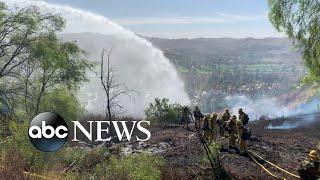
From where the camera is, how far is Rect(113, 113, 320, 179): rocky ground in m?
14.9

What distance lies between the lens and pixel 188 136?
23.0m

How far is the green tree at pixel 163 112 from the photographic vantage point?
31078mm

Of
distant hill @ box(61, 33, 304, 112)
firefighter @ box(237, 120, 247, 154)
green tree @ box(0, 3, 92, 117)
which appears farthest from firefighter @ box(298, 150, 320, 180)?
distant hill @ box(61, 33, 304, 112)

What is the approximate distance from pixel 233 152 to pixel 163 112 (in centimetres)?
1412

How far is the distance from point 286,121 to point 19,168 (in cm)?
2753

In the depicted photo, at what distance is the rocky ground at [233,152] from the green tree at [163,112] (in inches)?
142

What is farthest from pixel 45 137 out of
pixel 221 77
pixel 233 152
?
pixel 221 77

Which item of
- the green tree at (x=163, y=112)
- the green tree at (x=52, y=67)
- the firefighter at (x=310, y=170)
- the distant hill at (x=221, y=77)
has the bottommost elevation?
the firefighter at (x=310, y=170)

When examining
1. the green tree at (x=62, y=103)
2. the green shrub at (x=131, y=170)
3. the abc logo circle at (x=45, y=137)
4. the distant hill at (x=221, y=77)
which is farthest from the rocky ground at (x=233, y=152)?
the distant hill at (x=221, y=77)

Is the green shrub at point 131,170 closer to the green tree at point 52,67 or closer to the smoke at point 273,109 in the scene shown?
the green tree at point 52,67

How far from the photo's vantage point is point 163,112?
1240 inches

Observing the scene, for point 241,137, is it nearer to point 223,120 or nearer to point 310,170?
point 223,120

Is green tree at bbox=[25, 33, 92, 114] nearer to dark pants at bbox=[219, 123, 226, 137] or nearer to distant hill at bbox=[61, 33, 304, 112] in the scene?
dark pants at bbox=[219, 123, 226, 137]

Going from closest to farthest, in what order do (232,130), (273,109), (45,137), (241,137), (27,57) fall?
(45,137)
(241,137)
(232,130)
(27,57)
(273,109)
